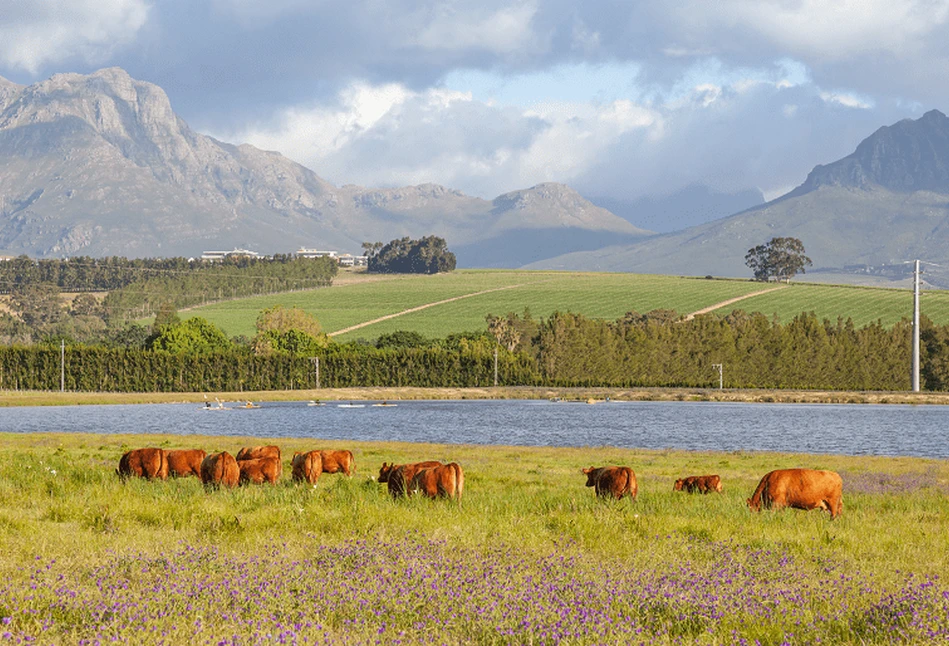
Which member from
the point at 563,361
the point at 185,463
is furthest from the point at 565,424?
the point at 563,361

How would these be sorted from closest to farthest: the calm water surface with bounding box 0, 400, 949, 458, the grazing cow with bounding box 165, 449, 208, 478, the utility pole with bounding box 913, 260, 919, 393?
the grazing cow with bounding box 165, 449, 208, 478 → the calm water surface with bounding box 0, 400, 949, 458 → the utility pole with bounding box 913, 260, 919, 393

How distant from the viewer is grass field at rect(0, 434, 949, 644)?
32.7 feet

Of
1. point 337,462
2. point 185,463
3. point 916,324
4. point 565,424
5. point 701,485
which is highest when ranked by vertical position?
point 916,324

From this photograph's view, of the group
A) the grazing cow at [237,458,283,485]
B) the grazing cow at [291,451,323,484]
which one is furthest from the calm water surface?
the grazing cow at [237,458,283,485]

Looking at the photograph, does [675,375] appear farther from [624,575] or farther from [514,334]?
[624,575]

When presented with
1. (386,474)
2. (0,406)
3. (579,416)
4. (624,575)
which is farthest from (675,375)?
(624,575)

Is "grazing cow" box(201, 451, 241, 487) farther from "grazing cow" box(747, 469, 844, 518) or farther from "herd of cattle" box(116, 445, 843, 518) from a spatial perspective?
"grazing cow" box(747, 469, 844, 518)

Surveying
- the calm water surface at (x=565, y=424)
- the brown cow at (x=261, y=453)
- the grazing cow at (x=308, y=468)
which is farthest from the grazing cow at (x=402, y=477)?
the calm water surface at (x=565, y=424)

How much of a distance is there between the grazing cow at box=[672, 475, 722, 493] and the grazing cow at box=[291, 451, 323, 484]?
8.72 meters

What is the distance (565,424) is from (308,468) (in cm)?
6558

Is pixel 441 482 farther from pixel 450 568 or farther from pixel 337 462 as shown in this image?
pixel 337 462

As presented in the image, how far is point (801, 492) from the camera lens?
1939 cm

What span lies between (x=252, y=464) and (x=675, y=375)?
492 ft

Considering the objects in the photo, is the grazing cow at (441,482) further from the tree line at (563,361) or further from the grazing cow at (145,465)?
the tree line at (563,361)
